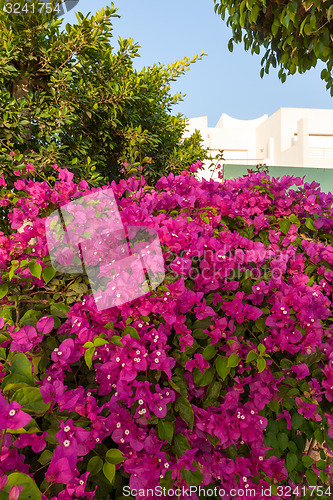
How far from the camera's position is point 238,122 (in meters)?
32.2

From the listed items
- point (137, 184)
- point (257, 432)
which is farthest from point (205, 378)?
point (137, 184)

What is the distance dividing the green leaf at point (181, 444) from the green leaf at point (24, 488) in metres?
0.57

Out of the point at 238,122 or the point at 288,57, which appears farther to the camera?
the point at 238,122

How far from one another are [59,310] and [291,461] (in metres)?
1.18

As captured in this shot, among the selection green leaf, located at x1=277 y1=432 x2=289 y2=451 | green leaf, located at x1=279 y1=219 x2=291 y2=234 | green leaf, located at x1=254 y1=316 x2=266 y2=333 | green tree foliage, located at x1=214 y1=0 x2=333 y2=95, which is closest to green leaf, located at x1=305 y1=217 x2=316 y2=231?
green leaf, located at x1=279 y1=219 x2=291 y2=234

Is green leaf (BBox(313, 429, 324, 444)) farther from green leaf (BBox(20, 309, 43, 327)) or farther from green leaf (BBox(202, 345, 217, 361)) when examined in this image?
green leaf (BBox(20, 309, 43, 327))

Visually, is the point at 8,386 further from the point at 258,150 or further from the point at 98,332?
the point at 258,150

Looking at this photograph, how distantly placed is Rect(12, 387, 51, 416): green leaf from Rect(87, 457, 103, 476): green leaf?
28 cm

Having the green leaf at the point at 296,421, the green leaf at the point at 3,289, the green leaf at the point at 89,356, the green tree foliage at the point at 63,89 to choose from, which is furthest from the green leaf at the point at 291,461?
the green tree foliage at the point at 63,89

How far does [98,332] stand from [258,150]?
29254 mm

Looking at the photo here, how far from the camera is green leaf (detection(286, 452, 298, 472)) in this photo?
4.62ft

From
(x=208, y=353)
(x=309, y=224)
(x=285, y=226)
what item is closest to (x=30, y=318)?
(x=208, y=353)

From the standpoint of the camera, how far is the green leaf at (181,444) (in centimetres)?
117

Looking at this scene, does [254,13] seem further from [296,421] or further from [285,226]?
[296,421]
